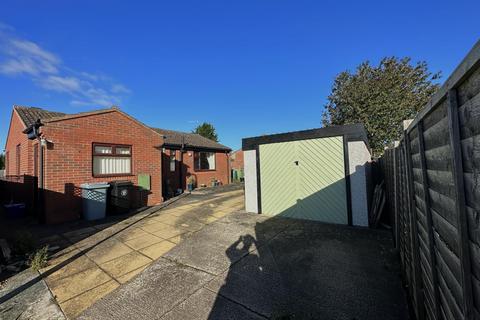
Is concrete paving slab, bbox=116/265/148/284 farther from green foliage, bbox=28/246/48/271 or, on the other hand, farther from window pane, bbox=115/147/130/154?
window pane, bbox=115/147/130/154

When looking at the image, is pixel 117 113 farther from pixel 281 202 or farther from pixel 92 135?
pixel 281 202

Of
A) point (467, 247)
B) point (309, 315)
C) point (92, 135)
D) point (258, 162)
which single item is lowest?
A: point (309, 315)

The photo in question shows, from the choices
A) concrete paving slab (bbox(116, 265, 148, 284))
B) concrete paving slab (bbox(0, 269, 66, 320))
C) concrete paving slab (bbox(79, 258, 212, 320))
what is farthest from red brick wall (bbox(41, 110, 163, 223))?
concrete paving slab (bbox(79, 258, 212, 320))

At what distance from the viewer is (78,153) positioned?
7547 millimetres

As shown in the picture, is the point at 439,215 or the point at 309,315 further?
the point at 309,315

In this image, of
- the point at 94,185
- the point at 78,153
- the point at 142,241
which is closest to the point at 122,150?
the point at 78,153

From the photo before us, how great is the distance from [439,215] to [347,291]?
2.11 m

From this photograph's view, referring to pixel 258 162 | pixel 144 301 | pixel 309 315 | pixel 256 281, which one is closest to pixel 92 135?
pixel 258 162

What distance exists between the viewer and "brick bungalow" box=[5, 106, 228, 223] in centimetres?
689

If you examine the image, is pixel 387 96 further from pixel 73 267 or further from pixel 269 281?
pixel 73 267

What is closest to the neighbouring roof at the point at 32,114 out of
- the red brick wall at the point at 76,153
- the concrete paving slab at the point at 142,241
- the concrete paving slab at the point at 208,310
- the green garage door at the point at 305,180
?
the red brick wall at the point at 76,153

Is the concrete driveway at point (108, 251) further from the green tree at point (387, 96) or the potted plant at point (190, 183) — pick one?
the green tree at point (387, 96)

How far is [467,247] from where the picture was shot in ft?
3.46

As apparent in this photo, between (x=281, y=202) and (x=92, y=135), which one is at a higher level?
(x=92, y=135)
